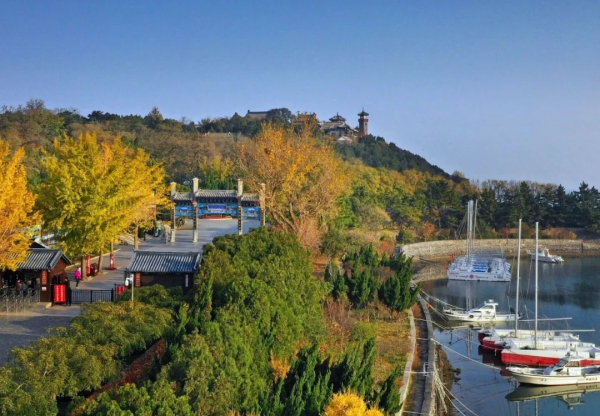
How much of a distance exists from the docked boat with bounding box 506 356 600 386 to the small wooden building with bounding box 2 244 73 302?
1496 centimetres

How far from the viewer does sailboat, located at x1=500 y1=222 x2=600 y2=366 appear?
21.9m

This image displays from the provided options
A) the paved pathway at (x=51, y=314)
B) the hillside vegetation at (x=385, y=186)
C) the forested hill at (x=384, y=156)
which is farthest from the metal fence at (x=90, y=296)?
the forested hill at (x=384, y=156)

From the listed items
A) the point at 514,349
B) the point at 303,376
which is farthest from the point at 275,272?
the point at 514,349

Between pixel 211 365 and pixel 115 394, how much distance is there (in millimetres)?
1563

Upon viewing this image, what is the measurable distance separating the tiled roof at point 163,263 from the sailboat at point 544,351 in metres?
11.9

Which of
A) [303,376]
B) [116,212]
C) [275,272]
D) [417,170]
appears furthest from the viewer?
[417,170]

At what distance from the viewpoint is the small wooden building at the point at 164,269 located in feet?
61.6

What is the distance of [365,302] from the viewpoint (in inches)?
902

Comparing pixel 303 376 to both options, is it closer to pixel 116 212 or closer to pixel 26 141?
pixel 116 212

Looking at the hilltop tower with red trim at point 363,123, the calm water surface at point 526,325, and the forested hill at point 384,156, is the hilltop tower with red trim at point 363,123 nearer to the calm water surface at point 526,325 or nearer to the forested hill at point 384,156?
the forested hill at point 384,156

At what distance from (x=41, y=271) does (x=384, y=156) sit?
5647cm

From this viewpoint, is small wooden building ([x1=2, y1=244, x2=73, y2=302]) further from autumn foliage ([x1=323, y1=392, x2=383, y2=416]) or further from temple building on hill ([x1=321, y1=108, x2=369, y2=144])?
temple building on hill ([x1=321, y1=108, x2=369, y2=144])

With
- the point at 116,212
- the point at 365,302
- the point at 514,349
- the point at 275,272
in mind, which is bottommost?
the point at 514,349

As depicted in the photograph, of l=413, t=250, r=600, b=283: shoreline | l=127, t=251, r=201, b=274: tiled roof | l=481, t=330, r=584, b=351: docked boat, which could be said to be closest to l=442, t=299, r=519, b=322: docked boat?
l=481, t=330, r=584, b=351: docked boat
